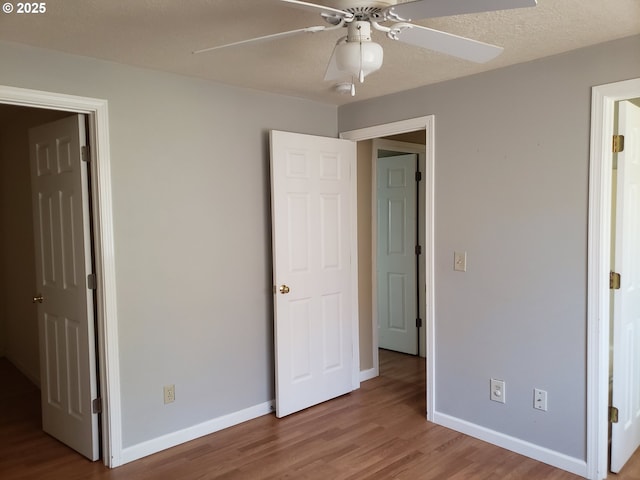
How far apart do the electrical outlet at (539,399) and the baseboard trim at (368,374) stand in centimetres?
164

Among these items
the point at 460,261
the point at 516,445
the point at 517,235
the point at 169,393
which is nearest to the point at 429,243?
the point at 460,261

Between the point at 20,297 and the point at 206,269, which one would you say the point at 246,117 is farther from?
the point at 20,297

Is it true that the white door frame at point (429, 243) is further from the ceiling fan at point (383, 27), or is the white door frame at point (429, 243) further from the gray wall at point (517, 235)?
the ceiling fan at point (383, 27)

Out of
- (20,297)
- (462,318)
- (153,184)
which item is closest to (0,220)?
(20,297)

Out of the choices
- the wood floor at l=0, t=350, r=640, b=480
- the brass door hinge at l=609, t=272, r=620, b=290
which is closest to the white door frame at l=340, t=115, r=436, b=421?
the wood floor at l=0, t=350, r=640, b=480

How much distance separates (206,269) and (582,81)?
96.4 inches

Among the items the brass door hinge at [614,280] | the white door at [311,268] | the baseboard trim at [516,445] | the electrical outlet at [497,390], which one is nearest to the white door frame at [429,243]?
the baseboard trim at [516,445]

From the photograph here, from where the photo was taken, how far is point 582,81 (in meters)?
2.54

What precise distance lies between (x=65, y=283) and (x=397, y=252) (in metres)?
3.11

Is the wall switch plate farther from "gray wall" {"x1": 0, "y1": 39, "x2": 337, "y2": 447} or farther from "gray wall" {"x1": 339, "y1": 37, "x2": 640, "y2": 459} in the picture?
"gray wall" {"x1": 0, "y1": 39, "x2": 337, "y2": 447}

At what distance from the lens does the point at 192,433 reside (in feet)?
10.2

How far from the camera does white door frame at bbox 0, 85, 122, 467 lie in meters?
2.67

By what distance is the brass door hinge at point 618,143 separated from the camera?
2.52m

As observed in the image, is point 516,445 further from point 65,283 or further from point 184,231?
point 65,283
